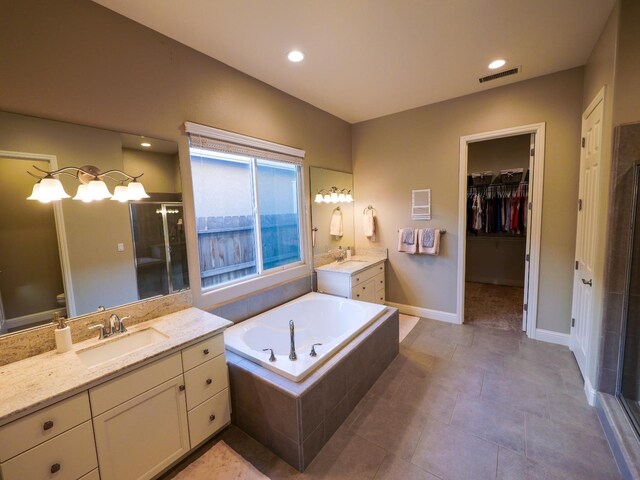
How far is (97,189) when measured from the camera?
5.33 feet

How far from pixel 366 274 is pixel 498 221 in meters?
2.91

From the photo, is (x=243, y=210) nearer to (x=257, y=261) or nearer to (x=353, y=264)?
(x=257, y=261)

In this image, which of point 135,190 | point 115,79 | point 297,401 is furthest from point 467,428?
point 115,79

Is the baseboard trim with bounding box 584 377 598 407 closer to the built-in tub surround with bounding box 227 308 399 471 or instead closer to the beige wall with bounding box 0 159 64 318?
the built-in tub surround with bounding box 227 308 399 471

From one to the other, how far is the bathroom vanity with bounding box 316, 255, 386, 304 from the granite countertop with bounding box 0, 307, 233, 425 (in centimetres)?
176

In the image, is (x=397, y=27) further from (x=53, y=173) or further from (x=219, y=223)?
Answer: (x=53, y=173)

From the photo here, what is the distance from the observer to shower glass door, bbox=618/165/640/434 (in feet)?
6.02

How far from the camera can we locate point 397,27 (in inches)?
80.8

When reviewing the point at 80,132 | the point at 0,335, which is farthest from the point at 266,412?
the point at 80,132

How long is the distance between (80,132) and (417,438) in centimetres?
292

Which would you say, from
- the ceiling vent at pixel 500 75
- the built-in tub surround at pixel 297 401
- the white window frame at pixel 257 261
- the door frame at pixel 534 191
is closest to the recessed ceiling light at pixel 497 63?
the ceiling vent at pixel 500 75

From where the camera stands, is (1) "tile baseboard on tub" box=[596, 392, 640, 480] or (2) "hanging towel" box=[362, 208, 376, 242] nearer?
(1) "tile baseboard on tub" box=[596, 392, 640, 480]

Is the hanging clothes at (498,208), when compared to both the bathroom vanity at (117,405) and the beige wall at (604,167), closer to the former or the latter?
the beige wall at (604,167)

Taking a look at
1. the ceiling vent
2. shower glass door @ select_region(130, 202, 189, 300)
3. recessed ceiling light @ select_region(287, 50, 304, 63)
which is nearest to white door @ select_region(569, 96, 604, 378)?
the ceiling vent
